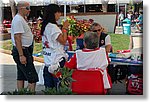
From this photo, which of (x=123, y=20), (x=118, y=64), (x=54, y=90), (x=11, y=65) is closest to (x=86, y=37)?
(x=54, y=90)

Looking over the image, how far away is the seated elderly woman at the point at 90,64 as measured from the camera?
3.96 meters

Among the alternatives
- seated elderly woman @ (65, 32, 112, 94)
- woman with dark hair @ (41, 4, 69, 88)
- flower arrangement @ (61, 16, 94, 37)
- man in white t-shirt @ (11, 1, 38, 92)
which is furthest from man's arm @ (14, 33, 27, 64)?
flower arrangement @ (61, 16, 94, 37)

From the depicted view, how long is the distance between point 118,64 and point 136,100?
105 cm

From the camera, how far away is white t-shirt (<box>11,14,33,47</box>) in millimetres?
4309

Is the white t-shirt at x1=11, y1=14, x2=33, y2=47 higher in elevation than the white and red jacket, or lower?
higher

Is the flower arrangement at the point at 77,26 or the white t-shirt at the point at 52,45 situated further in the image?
the flower arrangement at the point at 77,26

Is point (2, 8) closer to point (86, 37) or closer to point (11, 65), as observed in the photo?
point (86, 37)

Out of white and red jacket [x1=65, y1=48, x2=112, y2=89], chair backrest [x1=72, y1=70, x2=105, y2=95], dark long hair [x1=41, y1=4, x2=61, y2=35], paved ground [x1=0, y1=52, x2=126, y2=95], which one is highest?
dark long hair [x1=41, y1=4, x2=61, y2=35]

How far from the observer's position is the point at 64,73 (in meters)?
4.12

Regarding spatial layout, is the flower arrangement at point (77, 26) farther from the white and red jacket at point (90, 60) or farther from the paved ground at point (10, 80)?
the white and red jacket at point (90, 60)

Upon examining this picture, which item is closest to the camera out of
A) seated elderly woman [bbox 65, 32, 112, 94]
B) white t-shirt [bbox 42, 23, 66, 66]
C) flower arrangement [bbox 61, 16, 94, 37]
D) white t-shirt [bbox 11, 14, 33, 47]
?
seated elderly woman [bbox 65, 32, 112, 94]

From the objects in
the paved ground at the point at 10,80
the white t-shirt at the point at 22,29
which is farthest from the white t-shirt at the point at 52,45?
the paved ground at the point at 10,80

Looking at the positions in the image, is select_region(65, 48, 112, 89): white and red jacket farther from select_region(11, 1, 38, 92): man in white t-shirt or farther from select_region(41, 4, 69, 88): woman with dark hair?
select_region(11, 1, 38, 92): man in white t-shirt

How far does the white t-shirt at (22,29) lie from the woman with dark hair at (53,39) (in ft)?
0.63
